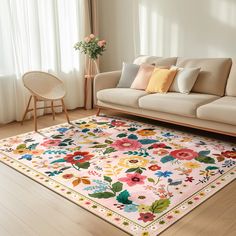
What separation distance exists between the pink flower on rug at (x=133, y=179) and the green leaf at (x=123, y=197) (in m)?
0.14

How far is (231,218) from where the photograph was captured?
2061 mm


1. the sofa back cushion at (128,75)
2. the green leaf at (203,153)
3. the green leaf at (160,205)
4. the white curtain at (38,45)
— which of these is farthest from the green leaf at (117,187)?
the white curtain at (38,45)

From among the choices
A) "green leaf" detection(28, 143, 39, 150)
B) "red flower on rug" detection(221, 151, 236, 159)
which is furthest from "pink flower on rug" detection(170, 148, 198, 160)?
"green leaf" detection(28, 143, 39, 150)

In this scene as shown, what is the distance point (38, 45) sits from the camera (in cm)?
462

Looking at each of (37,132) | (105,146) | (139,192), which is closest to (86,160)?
(105,146)

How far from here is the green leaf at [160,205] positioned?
2170mm

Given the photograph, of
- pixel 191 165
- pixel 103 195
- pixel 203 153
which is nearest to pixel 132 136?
pixel 203 153

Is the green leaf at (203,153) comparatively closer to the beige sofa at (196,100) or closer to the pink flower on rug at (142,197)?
the beige sofa at (196,100)

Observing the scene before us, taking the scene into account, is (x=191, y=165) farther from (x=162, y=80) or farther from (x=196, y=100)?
(x=162, y=80)

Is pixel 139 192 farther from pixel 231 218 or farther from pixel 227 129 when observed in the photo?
pixel 227 129

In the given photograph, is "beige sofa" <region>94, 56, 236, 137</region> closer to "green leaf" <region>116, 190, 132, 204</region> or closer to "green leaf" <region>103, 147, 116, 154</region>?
"green leaf" <region>103, 147, 116, 154</region>

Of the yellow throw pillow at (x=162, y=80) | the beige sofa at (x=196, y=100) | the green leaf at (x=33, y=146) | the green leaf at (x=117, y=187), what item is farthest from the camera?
the yellow throw pillow at (x=162, y=80)

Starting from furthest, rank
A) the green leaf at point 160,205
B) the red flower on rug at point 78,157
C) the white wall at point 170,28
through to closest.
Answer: the white wall at point 170,28, the red flower on rug at point 78,157, the green leaf at point 160,205

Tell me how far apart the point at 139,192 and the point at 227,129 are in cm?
135
